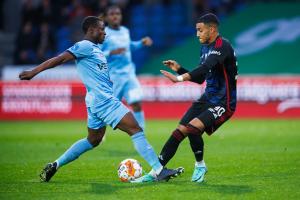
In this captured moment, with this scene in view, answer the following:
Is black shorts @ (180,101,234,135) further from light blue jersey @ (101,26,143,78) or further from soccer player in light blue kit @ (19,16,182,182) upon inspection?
light blue jersey @ (101,26,143,78)

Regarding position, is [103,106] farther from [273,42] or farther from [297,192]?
[273,42]

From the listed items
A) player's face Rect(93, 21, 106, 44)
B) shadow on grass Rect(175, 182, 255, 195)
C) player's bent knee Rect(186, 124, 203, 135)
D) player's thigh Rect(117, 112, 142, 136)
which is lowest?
shadow on grass Rect(175, 182, 255, 195)

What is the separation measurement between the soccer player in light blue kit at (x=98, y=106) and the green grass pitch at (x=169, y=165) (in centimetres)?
34

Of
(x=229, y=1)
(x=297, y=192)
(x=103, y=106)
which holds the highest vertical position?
(x=229, y=1)

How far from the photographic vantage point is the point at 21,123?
21.2 metres

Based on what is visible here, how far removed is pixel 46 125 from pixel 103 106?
36.1 ft

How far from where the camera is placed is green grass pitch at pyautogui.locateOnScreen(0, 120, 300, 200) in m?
8.84

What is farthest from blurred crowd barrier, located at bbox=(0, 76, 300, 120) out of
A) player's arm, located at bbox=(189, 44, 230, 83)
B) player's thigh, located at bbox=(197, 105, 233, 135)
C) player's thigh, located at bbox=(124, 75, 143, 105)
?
player's arm, located at bbox=(189, 44, 230, 83)

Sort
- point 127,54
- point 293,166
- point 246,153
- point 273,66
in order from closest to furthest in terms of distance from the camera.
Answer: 1. point 293,166
2. point 246,153
3. point 127,54
4. point 273,66

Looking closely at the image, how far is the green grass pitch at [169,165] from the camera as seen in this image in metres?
8.84

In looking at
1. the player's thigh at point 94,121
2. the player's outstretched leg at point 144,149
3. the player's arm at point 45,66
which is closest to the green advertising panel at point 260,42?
the player's thigh at point 94,121

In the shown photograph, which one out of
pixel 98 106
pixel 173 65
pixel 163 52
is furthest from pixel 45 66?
pixel 163 52

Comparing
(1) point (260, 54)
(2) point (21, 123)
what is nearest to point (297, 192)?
(2) point (21, 123)

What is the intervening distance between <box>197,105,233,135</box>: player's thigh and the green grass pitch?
800 mm
